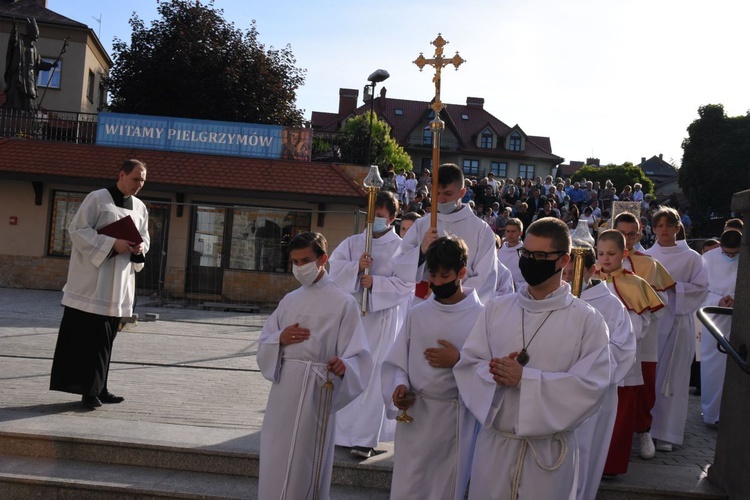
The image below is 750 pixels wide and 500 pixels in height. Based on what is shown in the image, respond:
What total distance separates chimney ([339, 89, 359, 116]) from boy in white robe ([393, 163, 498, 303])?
65038 millimetres

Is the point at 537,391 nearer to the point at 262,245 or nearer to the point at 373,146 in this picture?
the point at 262,245

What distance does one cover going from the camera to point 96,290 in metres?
7.55

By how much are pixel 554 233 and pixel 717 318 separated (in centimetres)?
618

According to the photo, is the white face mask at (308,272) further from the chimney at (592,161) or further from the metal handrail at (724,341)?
the chimney at (592,161)

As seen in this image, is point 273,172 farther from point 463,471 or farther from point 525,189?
point 463,471

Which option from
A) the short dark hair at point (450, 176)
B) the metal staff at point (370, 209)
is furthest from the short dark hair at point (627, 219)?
the metal staff at point (370, 209)

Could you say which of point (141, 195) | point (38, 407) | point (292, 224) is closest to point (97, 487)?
point (38, 407)

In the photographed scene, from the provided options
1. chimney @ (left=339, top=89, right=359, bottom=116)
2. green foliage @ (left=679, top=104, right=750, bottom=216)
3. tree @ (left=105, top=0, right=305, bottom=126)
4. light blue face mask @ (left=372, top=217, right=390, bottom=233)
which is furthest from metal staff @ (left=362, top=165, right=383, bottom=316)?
chimney @ (left=339, top=89, right=359, bottom=116)

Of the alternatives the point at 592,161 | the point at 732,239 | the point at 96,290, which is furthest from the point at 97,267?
the point at 592,161

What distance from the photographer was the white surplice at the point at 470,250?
6863mm

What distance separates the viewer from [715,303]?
9680mm

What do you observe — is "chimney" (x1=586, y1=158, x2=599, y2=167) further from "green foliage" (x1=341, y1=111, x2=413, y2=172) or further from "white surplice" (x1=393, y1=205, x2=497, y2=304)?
A: "white surplice" (x1=393, y1=205, x2=497, y2=304)

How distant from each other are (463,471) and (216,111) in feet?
98.4

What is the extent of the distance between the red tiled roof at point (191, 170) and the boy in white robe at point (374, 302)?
47.4 feet
